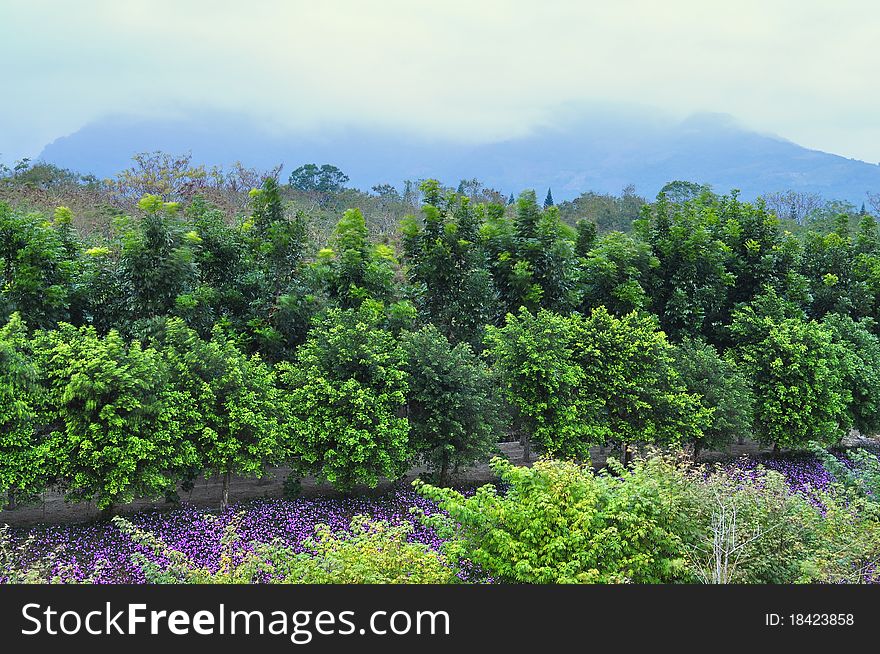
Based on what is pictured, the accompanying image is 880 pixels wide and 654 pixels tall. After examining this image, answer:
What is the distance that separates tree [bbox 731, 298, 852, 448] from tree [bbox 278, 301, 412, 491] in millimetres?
13075

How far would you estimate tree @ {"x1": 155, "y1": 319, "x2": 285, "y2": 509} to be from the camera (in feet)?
52.4

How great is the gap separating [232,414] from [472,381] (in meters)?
6.36

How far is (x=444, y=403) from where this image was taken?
18.1m

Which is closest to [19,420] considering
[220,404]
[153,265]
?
[220,404]

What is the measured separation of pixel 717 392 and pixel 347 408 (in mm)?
11860

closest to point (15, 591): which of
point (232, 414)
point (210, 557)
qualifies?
point (210, 557)

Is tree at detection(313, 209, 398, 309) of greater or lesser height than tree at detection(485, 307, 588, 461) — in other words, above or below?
above

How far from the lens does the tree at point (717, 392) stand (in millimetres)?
21078

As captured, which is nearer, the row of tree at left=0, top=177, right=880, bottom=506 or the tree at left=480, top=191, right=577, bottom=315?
the row of tree at left=0, top=177, right=880, bottom=506

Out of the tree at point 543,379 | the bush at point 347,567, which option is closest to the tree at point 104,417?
the bush at point 347,567

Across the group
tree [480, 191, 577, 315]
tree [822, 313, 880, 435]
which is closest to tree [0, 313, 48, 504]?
tree [480, 191, 577, 315]

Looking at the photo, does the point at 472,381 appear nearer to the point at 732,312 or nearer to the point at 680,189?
the point at 732,312

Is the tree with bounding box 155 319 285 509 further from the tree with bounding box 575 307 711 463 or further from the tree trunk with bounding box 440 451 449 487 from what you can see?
the tree with bounding box 575 307 711 463

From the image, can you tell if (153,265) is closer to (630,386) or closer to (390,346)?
(390,346)
